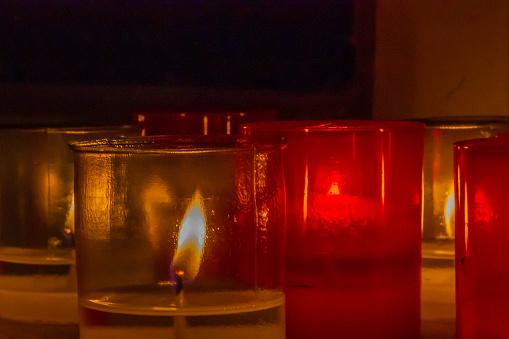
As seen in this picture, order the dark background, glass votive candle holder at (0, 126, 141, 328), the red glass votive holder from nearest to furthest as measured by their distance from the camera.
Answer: glass votive candle holder at (0, 126, 141, 328), the red glass votive holder, the dark background

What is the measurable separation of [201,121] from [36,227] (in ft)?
0.65

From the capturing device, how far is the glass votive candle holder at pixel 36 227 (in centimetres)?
61

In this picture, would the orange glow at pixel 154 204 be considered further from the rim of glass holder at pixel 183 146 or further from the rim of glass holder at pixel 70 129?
the rim of glass holder at pixel 70 129

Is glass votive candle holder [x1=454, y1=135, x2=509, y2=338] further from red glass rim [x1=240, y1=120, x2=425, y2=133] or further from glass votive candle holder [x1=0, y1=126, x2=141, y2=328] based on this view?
glass votive candle holder [x1=0, y1=126, x2=141, y2=328]

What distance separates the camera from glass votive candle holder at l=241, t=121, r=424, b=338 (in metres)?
0.52

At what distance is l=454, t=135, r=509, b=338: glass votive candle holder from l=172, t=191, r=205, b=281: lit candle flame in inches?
6.9

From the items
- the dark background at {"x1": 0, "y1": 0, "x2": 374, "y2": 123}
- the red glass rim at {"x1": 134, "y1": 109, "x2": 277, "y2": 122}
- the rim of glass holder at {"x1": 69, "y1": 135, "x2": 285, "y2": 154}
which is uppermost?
the dark background at {"x1": 0, "y1": 0, "x2": 374, "y2": 123}

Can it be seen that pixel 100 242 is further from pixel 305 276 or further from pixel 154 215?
pixel 305 276

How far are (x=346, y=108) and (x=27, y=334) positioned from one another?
0.54 metres

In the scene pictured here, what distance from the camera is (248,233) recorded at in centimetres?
48

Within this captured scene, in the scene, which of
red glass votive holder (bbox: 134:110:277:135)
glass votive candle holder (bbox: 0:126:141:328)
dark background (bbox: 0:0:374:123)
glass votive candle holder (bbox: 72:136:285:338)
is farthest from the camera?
dark background (bbox: 0:0:374:123)

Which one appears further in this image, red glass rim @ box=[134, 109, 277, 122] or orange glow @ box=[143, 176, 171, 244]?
red glass rim @ box=[134, 109, 277, 122]

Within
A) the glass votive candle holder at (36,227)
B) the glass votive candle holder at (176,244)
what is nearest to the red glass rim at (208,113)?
the glass votive candle holder at (36,227)

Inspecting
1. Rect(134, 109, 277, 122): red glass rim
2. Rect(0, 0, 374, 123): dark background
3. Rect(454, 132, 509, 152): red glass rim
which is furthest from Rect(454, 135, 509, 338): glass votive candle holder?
Rect(0, 0, 374, 123): dark background
